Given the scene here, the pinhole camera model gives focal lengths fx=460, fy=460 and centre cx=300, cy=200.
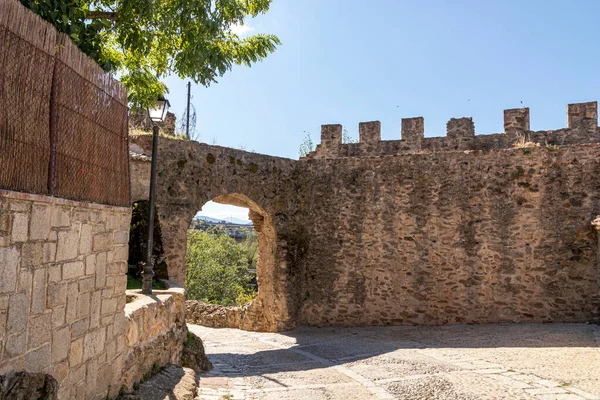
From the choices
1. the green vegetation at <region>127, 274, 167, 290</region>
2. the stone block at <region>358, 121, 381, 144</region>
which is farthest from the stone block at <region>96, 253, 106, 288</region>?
the stone block at <region>358, 121, 381, 144</region>

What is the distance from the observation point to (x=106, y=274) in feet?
13.0

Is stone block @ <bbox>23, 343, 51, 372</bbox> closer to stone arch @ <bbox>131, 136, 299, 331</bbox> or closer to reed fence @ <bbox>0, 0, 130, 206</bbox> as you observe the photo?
reed fence @ <bbox>0, 0, 130, 206</bbox>

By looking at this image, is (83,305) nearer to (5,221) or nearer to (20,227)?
(20,227)

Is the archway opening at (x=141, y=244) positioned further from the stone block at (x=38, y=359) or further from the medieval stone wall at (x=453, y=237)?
the stone block at (x=38, y=359)

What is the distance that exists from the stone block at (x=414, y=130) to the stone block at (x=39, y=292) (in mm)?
12877

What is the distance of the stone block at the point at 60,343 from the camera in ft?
→ 10.2

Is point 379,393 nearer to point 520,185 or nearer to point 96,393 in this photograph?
point 96,393

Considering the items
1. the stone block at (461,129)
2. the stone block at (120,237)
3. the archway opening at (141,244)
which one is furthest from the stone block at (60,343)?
the stone block at (461,129)

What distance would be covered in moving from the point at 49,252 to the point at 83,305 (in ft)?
2.37

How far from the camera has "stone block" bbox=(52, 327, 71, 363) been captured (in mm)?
3096

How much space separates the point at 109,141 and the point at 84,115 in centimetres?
47

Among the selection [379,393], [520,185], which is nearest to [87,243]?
[379,393]

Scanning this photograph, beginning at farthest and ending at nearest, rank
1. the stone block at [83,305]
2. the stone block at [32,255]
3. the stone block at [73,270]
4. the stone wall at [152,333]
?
the stone wall at [152,333] < the stone block at [83,305] < the stone block at [73,270] < the stone block at [32,255]

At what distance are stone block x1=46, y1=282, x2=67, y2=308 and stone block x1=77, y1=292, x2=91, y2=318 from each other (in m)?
0.24
